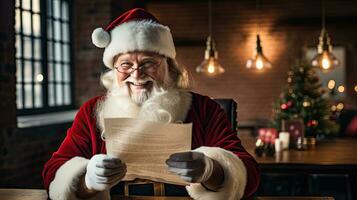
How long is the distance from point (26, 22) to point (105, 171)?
316 centimetres

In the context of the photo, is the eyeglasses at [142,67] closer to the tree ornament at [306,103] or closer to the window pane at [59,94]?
the tree ornament at [306,103]

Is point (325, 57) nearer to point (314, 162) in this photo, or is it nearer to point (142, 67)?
point (314, 162)

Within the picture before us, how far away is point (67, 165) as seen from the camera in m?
1.66

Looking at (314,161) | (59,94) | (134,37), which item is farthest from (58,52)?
(134,37)

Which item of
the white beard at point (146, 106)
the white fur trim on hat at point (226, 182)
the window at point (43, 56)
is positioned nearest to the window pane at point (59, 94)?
the window at point (43, 56)

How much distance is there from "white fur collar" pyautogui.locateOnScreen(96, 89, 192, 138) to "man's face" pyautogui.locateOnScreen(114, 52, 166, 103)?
36 mm

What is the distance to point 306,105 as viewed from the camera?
13.1 feet

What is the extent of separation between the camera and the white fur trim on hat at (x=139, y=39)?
193 cm

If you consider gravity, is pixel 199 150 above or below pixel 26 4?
below

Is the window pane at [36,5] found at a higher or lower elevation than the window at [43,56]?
higher

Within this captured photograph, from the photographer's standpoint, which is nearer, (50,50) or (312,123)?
(312,123)

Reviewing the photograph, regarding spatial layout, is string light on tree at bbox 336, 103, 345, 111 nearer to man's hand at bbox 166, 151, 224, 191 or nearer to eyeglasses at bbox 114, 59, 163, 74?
eyeglasses at bbox 114, 59, 163, 74

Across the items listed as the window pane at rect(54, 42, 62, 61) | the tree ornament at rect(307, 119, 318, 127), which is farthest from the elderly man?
the window pane at rect(54, 42, 62, 61)

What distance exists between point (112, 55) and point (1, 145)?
1641 mm
